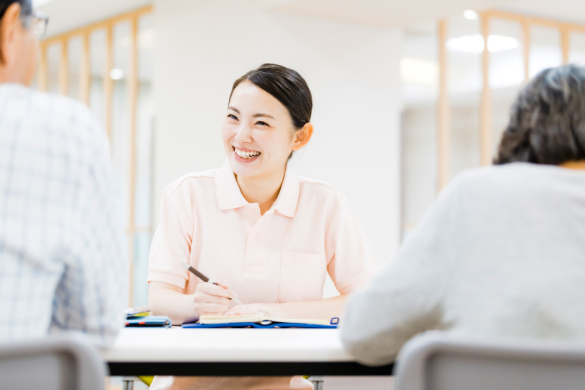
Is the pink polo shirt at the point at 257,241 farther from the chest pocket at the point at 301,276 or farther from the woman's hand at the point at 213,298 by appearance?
the woman's hand at the point at 213,298

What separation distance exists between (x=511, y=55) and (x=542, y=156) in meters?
4.94

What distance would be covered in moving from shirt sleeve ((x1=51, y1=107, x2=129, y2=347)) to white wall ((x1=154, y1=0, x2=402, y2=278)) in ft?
9.65

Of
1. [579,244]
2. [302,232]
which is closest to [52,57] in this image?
[302,232]

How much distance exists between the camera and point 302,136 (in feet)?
7.95

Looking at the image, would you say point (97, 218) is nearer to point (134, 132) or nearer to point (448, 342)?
point (448, 342)

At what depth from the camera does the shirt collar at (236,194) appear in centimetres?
226

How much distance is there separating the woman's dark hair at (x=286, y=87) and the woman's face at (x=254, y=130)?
18 mm

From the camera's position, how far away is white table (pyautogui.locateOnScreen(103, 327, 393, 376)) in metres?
1.27

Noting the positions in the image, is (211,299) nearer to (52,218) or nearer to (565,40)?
(52,218)

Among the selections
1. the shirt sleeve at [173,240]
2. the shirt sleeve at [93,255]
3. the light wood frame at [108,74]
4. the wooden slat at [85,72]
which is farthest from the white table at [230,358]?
the wooden slat at [85,72]

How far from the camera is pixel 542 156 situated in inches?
49.4

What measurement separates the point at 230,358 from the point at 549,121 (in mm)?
729

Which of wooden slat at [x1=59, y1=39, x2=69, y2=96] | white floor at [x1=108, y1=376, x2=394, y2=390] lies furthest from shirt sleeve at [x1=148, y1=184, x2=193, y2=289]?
wooden slat at [x1=59, y1=39, x2=69, y2=96]

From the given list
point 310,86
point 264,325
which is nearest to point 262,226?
point 264,325
